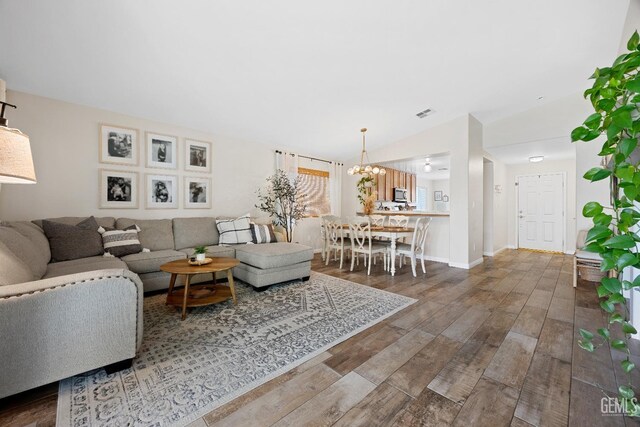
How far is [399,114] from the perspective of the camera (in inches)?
173

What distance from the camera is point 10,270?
1.50 m

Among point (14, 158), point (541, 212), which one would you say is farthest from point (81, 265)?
point (541, 212)

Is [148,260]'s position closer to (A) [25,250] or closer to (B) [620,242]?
(A) [25,250]

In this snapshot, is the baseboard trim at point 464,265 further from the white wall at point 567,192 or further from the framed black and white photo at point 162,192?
the framed black and white photo at point 162,192

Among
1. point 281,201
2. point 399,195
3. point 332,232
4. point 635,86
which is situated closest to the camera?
point 635,86

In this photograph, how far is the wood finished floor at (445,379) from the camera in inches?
51.6

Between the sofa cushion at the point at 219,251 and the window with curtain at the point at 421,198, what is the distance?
24.0 feet

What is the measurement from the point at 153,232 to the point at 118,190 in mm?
800

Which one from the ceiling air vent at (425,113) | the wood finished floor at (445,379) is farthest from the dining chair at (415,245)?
the ceiling air vent at (425,113)

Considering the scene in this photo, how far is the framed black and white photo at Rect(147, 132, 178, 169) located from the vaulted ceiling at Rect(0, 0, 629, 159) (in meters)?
0.29

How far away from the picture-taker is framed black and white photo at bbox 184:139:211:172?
4.25 metres

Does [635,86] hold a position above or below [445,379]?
above

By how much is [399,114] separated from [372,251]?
238 centimetres

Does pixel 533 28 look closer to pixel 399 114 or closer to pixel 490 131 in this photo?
pixel 399 114
